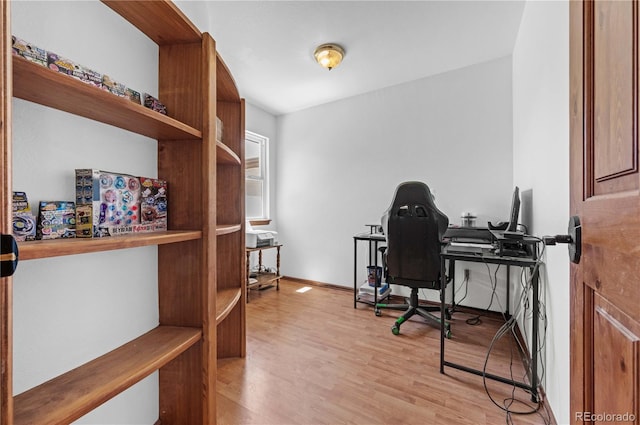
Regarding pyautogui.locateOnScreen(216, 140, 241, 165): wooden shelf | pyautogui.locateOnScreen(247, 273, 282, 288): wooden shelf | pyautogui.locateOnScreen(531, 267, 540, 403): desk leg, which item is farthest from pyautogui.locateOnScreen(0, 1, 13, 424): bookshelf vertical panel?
pyautogui.locateOnScreen(247, 273, 282, 288): wooden shelf

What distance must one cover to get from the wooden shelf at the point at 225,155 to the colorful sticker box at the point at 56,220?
2.03 feet

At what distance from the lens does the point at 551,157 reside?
54.0 inches

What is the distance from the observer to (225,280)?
1.80 m

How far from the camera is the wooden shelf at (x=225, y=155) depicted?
4.27 ft

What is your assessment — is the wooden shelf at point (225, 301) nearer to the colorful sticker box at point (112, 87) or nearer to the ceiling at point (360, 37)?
the colorful sticker box at point (112, 87)

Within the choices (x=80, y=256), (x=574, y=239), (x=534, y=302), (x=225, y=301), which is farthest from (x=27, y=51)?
(x=534, y=302)

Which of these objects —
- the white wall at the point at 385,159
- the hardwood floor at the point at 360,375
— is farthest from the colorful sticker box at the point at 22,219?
the white wall at the point at 385,159

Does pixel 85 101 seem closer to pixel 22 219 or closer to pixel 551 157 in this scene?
pixel 22 219

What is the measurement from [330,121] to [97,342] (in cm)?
332

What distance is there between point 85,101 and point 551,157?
2032mm

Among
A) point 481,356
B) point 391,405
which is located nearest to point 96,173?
point 391,405

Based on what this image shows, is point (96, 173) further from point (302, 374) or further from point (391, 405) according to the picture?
point (391, 405)

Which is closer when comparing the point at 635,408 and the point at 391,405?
the point at 635,408

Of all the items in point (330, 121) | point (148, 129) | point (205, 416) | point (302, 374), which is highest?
point (330, 121)
